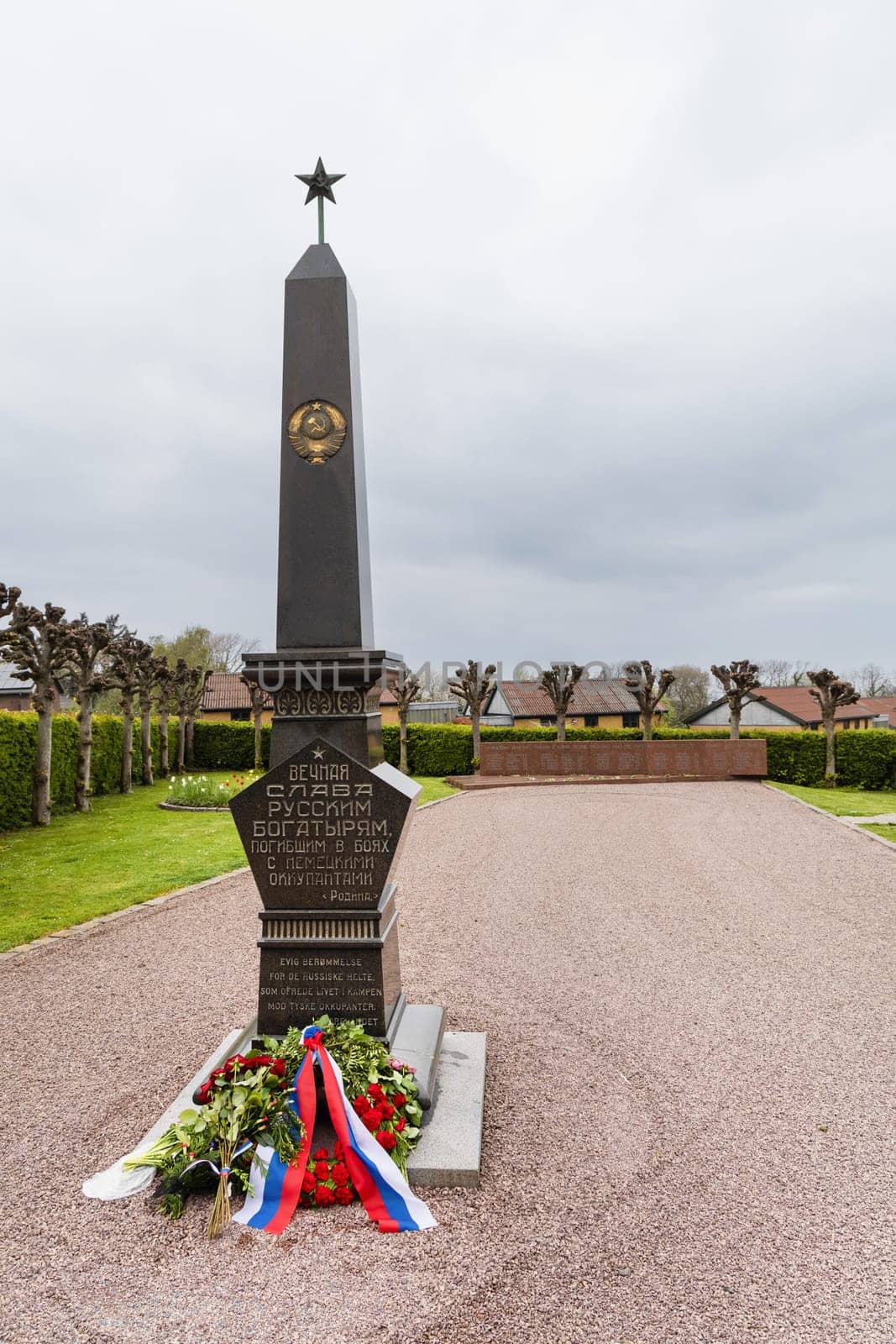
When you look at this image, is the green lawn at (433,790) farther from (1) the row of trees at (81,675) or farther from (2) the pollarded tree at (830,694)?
(2) the pollarded tree at (830,694)

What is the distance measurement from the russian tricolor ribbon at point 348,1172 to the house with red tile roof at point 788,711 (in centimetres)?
3890

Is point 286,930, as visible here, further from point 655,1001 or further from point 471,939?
point 471,939

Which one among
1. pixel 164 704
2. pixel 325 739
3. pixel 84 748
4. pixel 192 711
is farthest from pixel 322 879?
pixel 192 711

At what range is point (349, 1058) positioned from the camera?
3676mm

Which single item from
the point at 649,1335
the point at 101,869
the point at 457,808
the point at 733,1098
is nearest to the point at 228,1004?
the point at 733,1098

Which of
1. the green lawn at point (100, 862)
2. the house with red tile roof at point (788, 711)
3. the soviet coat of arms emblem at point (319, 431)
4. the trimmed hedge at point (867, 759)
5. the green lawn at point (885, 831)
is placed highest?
the soviet coat of arms emblem at point (319, 431)

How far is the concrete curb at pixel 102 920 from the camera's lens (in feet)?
22.3

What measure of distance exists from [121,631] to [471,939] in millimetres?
23197

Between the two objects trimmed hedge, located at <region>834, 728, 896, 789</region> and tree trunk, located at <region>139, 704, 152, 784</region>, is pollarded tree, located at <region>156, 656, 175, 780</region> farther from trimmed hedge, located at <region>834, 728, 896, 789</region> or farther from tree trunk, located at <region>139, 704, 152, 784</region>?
trimmed hedge, located at <region>834, 728, 896, 789</region>

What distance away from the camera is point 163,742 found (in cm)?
2314

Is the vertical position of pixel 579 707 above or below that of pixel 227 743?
above

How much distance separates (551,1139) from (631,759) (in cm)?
2100

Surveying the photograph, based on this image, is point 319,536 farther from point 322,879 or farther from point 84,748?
point 84,748

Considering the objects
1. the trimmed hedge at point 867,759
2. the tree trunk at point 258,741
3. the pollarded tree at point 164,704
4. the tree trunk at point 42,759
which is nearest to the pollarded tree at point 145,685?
the pollarded tree at point 164,704
